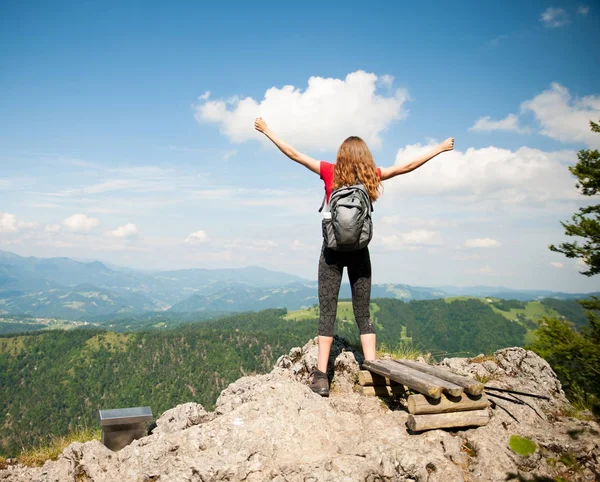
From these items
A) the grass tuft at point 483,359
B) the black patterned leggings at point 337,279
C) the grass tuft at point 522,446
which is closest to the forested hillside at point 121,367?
the grass tuft at point 483,359

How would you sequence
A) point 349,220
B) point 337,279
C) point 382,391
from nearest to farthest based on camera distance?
1. point 349,220
2. point 337,279
3. point 382,391

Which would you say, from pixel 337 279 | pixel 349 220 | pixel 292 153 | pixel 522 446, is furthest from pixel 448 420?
pixel 292 153

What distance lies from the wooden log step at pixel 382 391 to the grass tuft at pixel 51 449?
441 cm

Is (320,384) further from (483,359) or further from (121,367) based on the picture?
(121,367)

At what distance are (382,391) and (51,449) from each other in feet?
16.6

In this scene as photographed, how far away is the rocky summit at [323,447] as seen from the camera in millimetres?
3535

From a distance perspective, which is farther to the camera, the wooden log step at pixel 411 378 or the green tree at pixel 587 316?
the green tree at pixel 587 316

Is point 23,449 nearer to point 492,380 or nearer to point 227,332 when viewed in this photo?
point 492,380

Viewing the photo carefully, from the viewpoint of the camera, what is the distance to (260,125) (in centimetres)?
552

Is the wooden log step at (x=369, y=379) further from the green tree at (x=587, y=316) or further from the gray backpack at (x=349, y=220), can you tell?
the green tree at (x=587, y=316)

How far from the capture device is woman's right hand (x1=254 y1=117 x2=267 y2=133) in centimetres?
550

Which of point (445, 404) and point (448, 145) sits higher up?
point (448, 145)

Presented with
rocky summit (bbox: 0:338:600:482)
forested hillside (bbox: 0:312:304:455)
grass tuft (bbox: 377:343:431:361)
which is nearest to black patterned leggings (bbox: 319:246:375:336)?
rocky summit (bbox: 0:338:600:482)

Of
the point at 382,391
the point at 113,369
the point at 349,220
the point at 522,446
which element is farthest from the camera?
the point at 113,369
